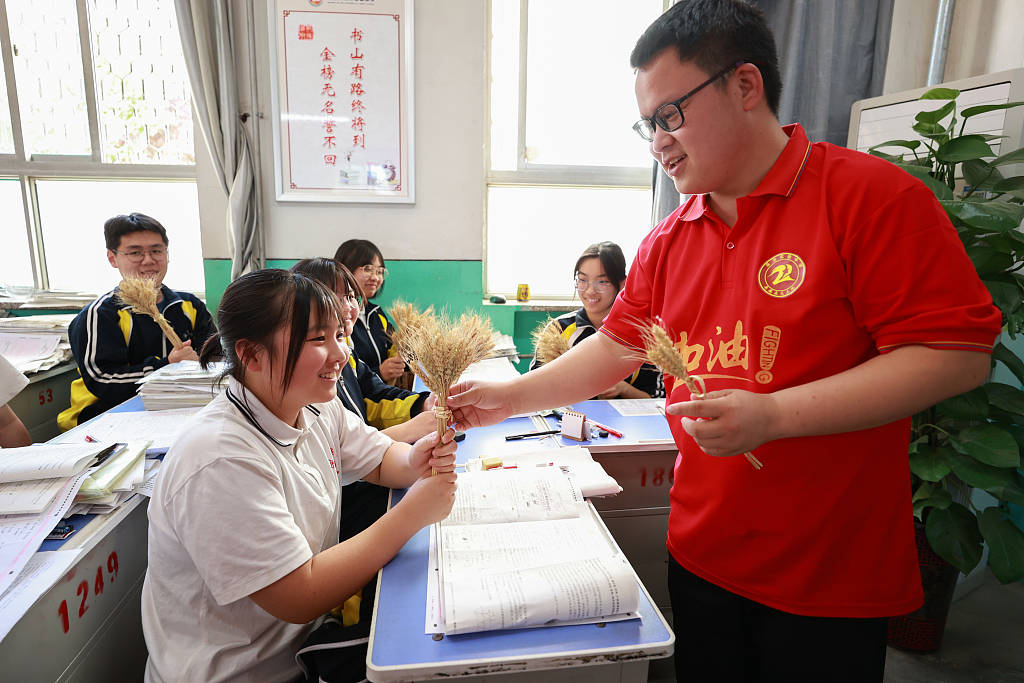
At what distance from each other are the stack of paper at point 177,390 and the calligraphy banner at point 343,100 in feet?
5.72

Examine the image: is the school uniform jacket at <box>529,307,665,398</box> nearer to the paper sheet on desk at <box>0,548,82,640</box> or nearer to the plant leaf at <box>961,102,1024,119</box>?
the plant leaf at <box>961,102,1024,119</box>

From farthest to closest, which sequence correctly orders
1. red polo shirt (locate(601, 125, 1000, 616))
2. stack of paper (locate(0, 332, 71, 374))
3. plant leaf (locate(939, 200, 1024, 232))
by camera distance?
stack of paper (locate(0, 332, 71, 374))
plant leaf (locate(939, 200, 1024, 232))
red polo shirt (locate(601, 125, 1000, 616))

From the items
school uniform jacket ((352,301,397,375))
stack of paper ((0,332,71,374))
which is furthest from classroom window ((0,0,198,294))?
school uniform jacket ((352,301,397,375))

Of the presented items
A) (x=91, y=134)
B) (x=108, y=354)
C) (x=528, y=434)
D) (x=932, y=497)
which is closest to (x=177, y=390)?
(x=108, y=354)

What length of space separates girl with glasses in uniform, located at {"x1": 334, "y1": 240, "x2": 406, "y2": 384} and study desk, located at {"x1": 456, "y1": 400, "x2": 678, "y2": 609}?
1.10m

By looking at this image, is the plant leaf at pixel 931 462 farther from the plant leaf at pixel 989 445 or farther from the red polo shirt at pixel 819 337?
the red polo shirt at pixel 819 337

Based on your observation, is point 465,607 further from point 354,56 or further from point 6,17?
point 6,17

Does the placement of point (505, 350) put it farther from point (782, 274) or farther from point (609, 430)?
point (782, 274)

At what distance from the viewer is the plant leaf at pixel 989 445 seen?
71.8 inches

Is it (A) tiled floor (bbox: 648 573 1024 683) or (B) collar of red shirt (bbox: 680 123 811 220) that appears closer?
(B) collar of red shirt (bbox: 680 123 811 220)

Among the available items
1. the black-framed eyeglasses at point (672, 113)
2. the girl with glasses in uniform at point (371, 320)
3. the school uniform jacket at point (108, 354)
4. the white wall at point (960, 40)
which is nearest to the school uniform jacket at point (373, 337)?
the girl with glasses in uniform at point (371, 320)

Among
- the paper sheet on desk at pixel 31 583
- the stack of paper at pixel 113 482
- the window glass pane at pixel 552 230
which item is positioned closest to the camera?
the paper sheet on desk at pixel 31 583

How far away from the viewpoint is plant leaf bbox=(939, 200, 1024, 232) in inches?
71.2

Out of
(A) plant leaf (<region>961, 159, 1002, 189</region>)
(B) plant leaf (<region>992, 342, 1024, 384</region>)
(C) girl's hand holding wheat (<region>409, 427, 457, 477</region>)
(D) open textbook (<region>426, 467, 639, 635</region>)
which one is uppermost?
(A) plant leaf (<region>961, 159, 1002, 189</region>)
